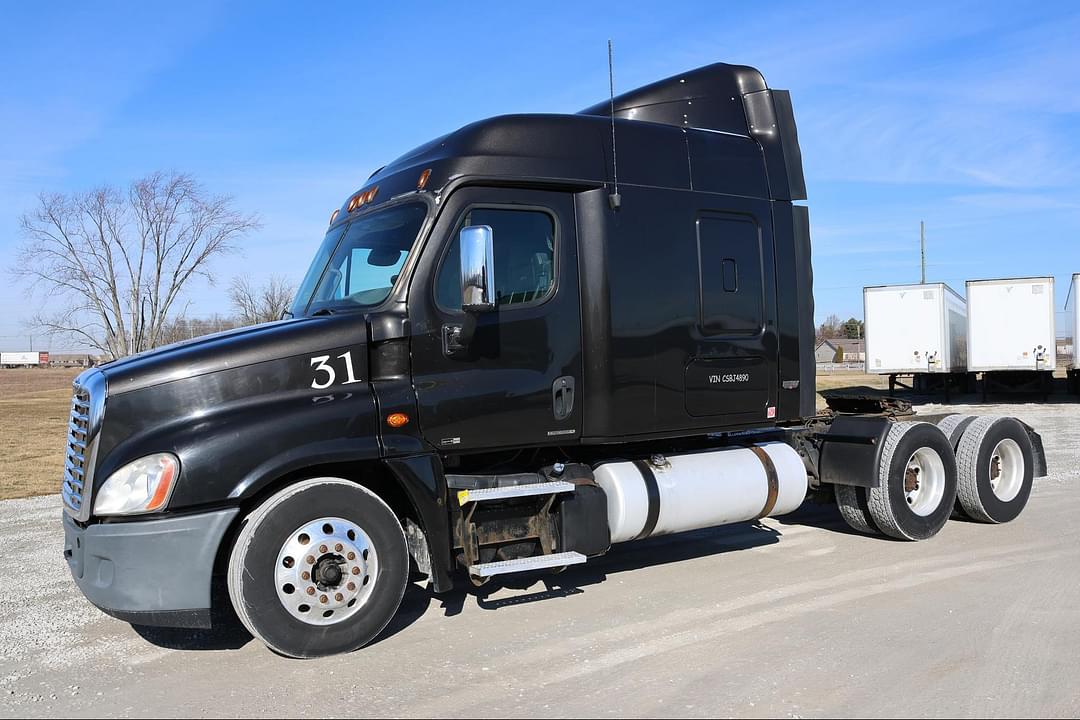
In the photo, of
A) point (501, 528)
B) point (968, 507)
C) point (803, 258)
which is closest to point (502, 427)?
point (501, 528)

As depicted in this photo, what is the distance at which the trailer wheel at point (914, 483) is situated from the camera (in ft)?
24.7

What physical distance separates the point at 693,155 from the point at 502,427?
2.61 metres

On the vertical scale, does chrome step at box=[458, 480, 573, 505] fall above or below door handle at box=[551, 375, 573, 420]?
below

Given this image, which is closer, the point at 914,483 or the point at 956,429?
the point at 914,483

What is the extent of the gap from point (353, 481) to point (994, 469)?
6472 millimetres

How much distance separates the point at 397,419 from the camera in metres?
5.22

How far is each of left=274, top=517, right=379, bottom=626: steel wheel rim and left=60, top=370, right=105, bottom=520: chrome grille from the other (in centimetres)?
110

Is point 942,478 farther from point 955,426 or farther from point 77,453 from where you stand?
point 77,453

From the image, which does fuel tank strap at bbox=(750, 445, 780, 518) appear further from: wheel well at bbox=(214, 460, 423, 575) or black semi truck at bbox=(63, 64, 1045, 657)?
wheel well at bbox=(214, 460, 423, 575)

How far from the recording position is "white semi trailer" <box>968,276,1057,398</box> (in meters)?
24.2

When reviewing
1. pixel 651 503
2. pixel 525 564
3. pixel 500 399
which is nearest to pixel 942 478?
pixel 651 503

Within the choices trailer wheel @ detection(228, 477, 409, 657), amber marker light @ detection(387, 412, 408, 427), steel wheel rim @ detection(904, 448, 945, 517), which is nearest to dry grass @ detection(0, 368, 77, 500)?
trailer wheel @ detection(228, 477, 409, 657)

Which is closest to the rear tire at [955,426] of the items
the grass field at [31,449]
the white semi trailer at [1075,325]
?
the grass field at [31,449]

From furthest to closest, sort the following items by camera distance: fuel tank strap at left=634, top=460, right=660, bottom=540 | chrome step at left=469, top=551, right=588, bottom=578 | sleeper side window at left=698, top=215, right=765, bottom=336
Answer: sleeper side window at left=698, top=215, right=765, bottom=336
fuel tank strap at left=634, top=460, right=660, bottom=540
chrome step at left=469, top=551, right=588, bottom=578
